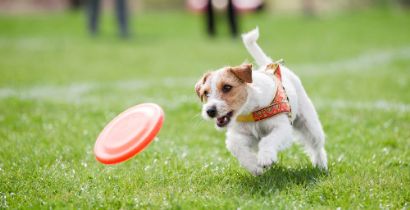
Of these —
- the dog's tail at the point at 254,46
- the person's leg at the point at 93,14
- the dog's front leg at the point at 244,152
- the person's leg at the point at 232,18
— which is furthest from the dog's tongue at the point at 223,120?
the person's leg at the point at 93,14

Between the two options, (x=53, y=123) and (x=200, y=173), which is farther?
(x=53, y=123)

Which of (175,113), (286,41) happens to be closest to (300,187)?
(175,113)

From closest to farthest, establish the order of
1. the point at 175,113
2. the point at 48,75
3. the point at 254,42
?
the point at 254,42, the point at 175,113, the point at 48,75

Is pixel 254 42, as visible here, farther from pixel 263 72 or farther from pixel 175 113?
pixel 175 113

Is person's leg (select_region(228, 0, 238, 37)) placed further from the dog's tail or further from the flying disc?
the flying disc

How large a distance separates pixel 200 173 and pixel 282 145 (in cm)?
98

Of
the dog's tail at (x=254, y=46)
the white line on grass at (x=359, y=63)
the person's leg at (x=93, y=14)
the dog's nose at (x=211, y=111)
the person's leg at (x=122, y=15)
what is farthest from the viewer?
the person's leg at (x=93, y=14)

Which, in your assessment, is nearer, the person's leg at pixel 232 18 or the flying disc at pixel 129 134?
the flying disc at pixel 129 134

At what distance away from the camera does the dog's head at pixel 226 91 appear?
200 inches

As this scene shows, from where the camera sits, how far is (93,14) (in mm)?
23422

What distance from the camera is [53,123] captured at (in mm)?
8898

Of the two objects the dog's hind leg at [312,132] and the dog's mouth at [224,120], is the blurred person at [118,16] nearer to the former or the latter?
the dog's hind leg at [312,132]

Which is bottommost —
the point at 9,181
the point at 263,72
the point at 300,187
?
the point at 9,181

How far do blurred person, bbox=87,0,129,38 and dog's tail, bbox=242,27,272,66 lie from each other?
50.3 feet
